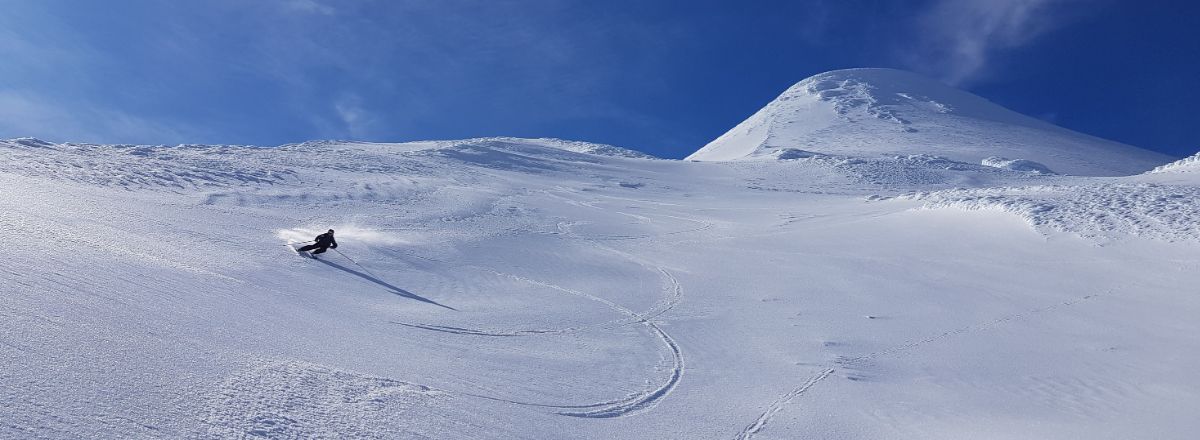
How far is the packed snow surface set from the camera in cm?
578

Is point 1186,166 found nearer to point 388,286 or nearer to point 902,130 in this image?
point 388,286

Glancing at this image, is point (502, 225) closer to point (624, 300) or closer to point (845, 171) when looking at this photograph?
point (624, 300)

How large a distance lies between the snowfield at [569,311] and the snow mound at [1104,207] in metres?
0.10

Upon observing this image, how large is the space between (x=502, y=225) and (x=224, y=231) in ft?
24.3

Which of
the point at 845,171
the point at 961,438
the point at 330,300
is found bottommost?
the point at 961,438

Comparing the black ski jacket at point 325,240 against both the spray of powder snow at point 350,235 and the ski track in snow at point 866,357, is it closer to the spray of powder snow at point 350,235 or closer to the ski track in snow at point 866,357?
the spray of powder snow at point 350,235

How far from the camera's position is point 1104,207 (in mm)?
17938

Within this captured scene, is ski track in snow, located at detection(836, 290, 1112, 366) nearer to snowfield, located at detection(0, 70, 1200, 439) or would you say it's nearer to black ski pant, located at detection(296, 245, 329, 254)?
snowfield, located at detection(0, 70, 1200, 439)

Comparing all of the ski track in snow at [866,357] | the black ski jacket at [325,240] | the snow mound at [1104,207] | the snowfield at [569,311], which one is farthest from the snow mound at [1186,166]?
the black ski jacket at [325,240]

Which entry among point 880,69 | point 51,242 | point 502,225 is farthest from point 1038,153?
point 51,242

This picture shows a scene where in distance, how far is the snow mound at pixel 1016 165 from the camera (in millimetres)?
44281

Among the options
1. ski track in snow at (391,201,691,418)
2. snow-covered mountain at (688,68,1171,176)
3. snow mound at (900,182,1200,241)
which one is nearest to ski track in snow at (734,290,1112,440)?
ski track in snow at (391,201,691,418)

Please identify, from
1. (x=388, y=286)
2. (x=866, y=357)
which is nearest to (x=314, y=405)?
(x=388, y=286)

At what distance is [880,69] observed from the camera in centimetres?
8762
